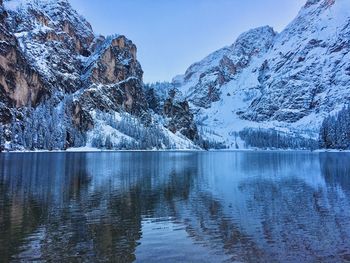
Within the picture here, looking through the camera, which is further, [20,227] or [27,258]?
[20,227]

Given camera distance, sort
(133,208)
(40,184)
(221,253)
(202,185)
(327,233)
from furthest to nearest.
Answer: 1. (202,185)
2. (40,184)
3. (133,208)
4. (327,233)
5. (221,253)

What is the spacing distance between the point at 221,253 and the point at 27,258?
10741 mm

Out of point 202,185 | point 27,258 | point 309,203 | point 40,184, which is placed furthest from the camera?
point 202,185

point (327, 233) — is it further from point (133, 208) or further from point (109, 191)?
point (109, 191)

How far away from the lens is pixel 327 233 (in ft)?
90.1

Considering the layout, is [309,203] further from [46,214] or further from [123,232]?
[46,214]

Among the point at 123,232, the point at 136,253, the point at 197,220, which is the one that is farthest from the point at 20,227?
the point at 197,220

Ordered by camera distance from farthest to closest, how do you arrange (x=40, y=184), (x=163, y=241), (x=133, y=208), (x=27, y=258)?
(x=40, y=184), (x=133, y=208), (x=163, y=241), (x=27, y=258)

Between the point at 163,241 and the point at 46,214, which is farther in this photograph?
the point at 46,214

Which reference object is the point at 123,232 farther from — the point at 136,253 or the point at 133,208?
the point at 133,208

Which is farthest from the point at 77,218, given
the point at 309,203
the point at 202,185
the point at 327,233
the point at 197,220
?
the point at 202,185

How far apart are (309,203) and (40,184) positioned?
114 feet

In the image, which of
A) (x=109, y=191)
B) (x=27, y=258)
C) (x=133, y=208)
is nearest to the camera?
(x=27, y=258)

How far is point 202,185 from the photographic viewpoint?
189 ft
